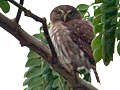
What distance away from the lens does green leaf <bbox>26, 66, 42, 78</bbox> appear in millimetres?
2639

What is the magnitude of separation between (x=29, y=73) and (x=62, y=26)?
4.69ft

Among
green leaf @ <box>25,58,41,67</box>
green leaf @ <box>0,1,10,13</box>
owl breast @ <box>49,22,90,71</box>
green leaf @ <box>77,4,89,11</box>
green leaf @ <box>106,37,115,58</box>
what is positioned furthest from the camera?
owl breast @ <box>49,22,90,71</box>

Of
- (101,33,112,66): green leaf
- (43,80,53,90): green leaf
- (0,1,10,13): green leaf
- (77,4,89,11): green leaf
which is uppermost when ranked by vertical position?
(77,4,89,11): green leaf

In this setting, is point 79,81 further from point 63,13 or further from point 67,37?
point 63,13

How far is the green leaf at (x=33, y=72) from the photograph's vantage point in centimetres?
264

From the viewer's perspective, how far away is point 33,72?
2.66 meters

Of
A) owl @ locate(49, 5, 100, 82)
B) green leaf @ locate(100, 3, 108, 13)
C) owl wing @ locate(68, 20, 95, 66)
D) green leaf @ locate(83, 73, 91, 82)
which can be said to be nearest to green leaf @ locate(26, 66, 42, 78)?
green leaf @ locate(83, 73, 91, 82)

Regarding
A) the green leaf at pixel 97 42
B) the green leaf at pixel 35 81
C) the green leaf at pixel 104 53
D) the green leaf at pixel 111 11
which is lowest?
the green leaf at pixel 35 81

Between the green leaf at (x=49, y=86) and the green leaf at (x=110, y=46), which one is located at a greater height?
the green leaf at (x=110, y=46)

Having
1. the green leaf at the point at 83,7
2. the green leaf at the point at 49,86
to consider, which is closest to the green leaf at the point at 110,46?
the green leaf at the point at 49,86

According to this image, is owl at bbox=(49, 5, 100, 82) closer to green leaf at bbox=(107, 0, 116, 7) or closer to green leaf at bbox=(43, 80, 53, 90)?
green leaf at bbox=(43, 80, 53, 90)

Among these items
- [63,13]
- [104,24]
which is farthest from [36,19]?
[63,13]

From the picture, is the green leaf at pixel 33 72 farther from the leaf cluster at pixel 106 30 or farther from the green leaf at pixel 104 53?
the green leaf at pixel 104 53

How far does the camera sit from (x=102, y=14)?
172 cm
